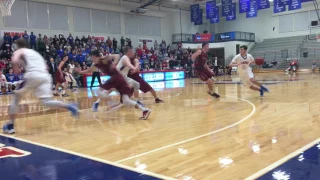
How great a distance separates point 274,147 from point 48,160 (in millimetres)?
2856

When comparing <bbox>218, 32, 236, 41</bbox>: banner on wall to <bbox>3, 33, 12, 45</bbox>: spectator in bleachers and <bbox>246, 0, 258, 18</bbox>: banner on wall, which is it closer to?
<bbox>246, 0, 258, 18</bbox>: banner on wall

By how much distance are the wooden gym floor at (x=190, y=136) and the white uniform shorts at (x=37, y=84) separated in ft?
2.44

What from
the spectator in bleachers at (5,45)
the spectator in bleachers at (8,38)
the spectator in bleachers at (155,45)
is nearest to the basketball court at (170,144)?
the spectator in bleachers at (5,45)

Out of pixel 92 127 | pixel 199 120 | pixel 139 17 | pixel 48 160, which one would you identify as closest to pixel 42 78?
pixel 92 127

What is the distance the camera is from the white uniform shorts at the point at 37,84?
5285mm

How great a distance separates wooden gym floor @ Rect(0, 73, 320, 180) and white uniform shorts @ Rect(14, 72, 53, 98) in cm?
74

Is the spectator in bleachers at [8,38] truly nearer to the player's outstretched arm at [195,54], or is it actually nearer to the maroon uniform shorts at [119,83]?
the player's outstretched arm at [195,54]

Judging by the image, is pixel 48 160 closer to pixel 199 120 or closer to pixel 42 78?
pixel 42 78

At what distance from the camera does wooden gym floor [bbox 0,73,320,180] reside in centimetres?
348

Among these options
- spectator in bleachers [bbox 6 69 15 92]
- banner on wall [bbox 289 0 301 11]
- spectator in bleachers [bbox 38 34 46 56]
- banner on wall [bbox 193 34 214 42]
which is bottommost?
spectator in bleachers [bbox 6 69 15 92]

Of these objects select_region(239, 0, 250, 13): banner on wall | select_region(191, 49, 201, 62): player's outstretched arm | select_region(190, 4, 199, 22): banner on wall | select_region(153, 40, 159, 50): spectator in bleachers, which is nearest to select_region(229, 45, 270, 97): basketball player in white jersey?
select_region(191, 49, 201, 62): player's outstretched arm

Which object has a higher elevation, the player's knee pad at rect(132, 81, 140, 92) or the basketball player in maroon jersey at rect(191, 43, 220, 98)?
the basketball player in maroon jersey at rect(191, 43, 220, 98)

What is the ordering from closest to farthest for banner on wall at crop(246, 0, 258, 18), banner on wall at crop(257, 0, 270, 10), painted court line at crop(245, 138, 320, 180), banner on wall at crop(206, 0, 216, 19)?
painted court line at crop(245, 138, 320, 180) < banner on wall at crop(257, 0, 270, 10) < banner on wall at crop(246, 0, 258, 18) < banner on wall at crop(206, 0, 216, 19)

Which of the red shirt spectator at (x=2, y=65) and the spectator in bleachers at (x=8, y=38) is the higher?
the spectator in bleachers at (x=8, y=38)
